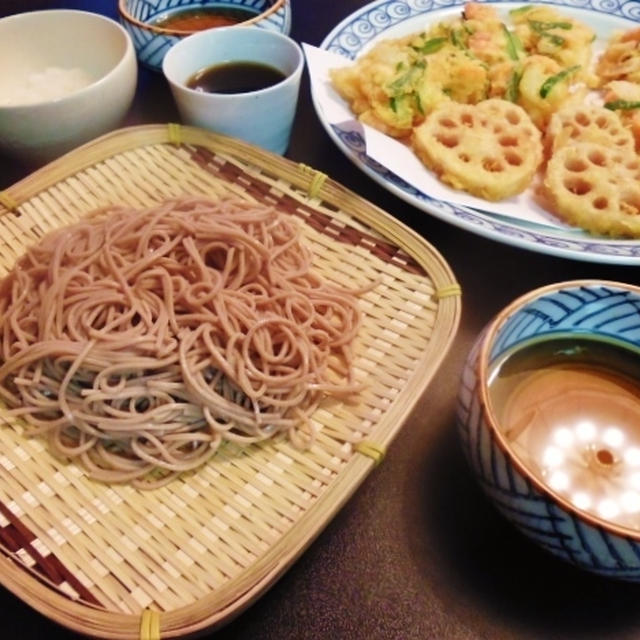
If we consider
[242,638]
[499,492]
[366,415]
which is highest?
[499,492]

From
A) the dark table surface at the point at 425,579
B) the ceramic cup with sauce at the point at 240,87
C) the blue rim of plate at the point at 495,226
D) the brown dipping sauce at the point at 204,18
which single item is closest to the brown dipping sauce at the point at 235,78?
the ceramic cup with sauce at the point at 240,87

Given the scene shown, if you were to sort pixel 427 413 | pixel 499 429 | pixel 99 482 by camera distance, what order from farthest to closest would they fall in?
1. pixel 427 413
2. pixel 99 482
3. pixel 499 429

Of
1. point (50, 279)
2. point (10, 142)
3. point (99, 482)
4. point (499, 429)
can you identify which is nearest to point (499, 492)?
point (499, 429)

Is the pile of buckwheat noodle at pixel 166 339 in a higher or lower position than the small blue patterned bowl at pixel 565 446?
lower

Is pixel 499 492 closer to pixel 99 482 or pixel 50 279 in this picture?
pixel 99 482

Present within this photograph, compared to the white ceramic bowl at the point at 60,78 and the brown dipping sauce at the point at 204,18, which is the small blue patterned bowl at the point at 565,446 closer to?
the white ceramic bowl at the point at 60,78
